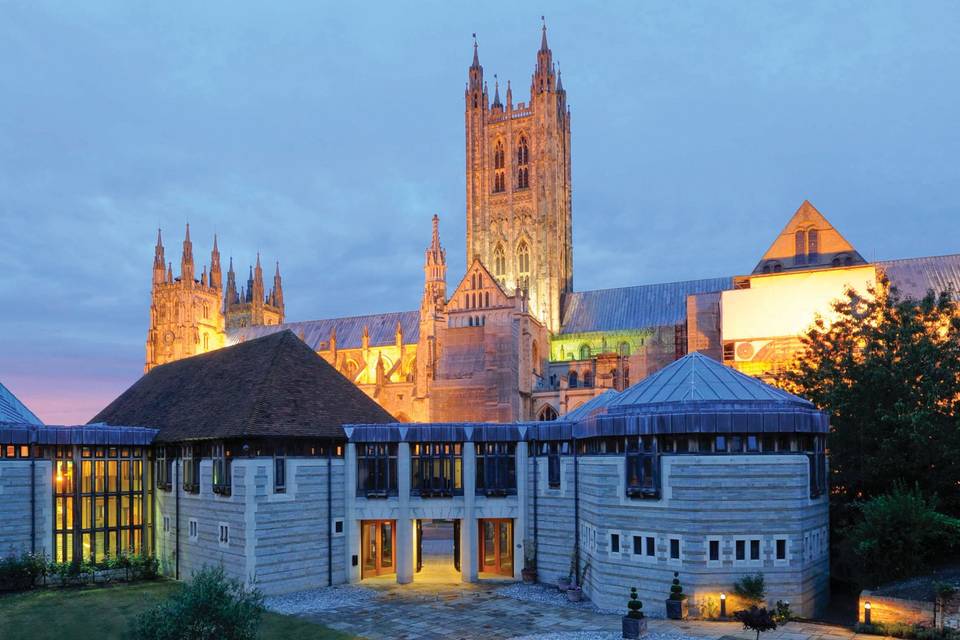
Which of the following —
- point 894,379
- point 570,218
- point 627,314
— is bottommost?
point 894,379

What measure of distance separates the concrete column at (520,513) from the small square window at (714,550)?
1229 cm

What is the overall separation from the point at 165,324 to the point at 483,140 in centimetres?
5336

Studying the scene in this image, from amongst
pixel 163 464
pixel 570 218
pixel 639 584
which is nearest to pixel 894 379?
pixel 639 584

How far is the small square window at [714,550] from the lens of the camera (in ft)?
95.2

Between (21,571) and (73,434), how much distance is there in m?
6.70

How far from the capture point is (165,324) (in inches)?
4542

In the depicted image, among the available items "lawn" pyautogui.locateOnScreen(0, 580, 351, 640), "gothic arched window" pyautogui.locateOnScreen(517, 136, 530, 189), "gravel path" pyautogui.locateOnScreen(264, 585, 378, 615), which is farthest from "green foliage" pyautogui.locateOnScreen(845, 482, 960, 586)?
"gothic arched window" pyautogui.locateOnScreen(517, 136, 530, 189)

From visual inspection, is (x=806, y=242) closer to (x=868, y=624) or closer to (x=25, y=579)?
(x=868, y=624)

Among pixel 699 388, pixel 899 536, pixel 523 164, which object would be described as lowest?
pixel 899 536

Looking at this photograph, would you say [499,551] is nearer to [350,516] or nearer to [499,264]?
[350,516]

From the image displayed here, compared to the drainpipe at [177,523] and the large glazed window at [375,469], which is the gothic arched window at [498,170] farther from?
the drainpipe at [177,523]

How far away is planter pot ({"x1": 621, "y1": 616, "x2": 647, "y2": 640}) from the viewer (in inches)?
1041

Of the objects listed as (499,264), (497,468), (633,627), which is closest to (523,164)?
(499,264)

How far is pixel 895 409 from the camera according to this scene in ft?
123
